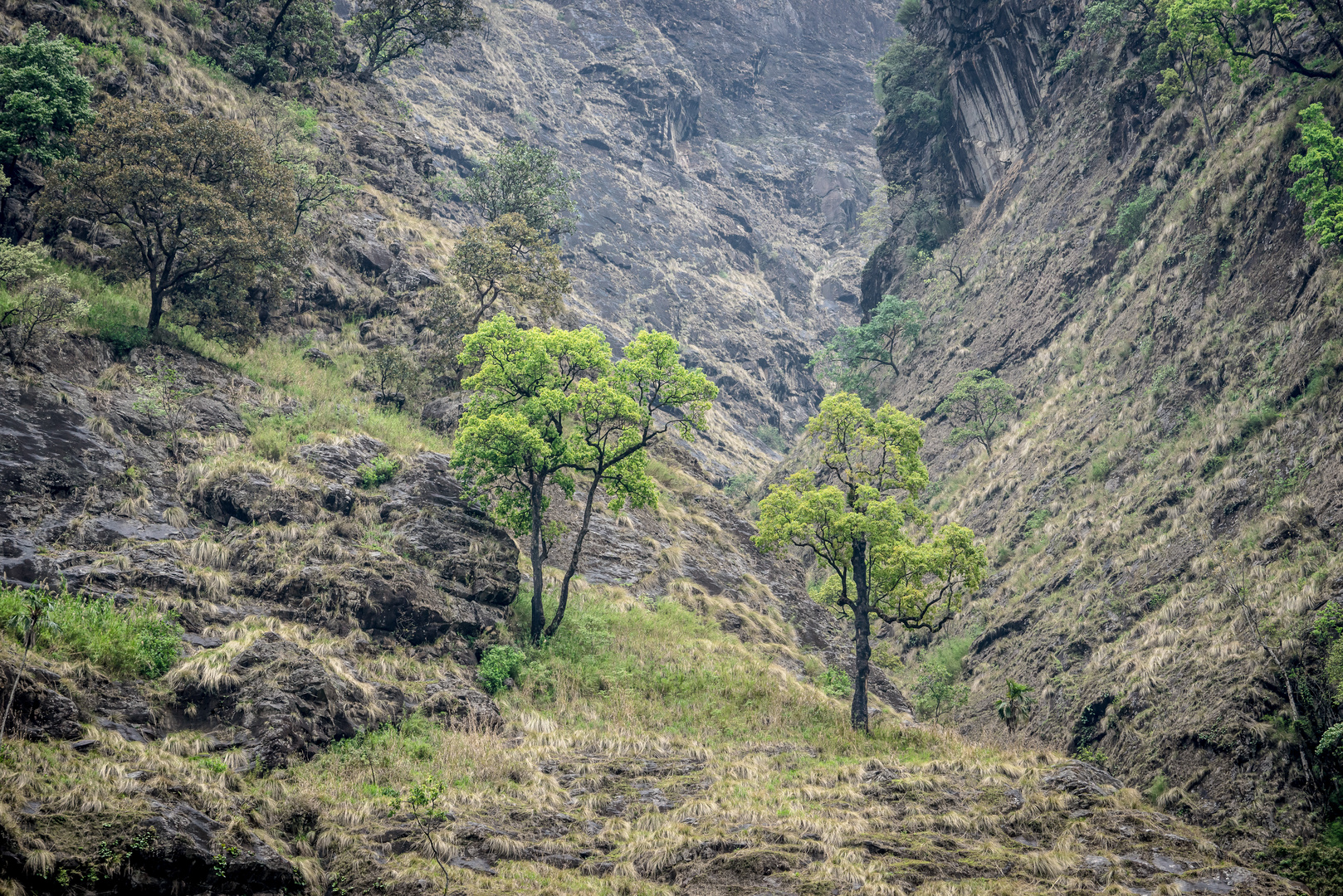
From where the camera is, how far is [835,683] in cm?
2872

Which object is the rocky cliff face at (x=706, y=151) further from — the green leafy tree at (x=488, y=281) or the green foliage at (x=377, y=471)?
the green foliage at (x=377, y=471)

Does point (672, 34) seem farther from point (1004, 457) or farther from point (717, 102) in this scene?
point (1004, 457)

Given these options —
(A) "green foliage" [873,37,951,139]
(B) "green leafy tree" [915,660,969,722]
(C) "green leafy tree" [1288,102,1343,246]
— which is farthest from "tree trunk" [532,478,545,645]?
(A) "green foliage" [873,37,951,139]

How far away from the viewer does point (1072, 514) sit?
3406cm

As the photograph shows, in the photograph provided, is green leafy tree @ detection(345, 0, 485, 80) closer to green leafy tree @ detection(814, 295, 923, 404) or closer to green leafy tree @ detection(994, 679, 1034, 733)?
green leafy tree @ detection(814, 295, 923, 404)

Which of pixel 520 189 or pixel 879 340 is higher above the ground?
pixel 879 340

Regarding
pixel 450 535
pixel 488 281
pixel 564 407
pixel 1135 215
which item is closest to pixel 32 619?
pixel 450 535

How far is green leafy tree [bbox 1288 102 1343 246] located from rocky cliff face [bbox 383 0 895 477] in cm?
5143

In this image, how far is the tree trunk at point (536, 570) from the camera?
23438mm

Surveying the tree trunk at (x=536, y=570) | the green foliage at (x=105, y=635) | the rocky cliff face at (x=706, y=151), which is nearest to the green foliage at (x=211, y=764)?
the green foliage at (x=105, y=635)

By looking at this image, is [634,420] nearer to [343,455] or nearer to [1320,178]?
[343,455]

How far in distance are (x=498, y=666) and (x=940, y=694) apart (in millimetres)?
19777

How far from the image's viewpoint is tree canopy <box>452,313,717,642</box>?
23453 millimetres

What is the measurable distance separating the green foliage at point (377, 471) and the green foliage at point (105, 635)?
892 cm
